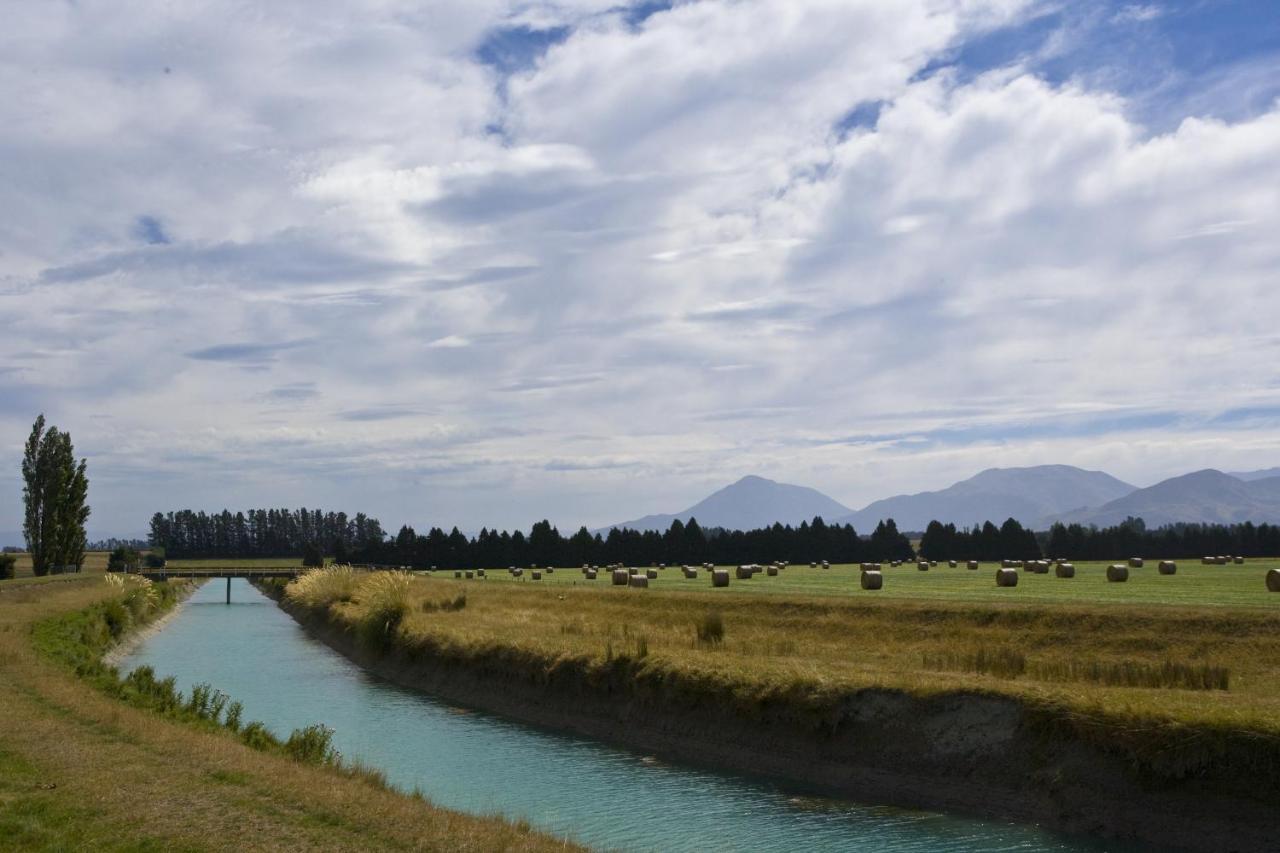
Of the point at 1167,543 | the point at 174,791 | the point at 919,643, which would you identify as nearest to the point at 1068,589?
the point at 919,643

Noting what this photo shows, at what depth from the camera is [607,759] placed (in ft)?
86.3

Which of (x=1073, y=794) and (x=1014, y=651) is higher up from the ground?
(x=1014, y=651)

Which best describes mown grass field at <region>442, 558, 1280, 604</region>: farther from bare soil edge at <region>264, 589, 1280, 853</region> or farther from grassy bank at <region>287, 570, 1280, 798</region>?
bare soil edge at <region>264, 589, 1280, 853</region>

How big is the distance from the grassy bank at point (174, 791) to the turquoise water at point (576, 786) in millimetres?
3510

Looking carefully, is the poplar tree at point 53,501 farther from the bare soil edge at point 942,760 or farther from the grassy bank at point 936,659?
the bare soil edge at point 942,760

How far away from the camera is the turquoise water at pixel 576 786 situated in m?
18.8

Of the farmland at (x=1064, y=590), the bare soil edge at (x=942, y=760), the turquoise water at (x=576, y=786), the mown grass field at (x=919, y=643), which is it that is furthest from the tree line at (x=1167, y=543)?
the turquoise water at (x=576, y=786)

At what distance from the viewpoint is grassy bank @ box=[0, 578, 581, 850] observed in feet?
39.7

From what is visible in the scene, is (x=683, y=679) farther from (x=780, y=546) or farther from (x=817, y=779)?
(x=780, y=546)


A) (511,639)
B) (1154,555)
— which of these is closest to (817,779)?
(511,639)

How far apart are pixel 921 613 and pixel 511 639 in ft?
48.6

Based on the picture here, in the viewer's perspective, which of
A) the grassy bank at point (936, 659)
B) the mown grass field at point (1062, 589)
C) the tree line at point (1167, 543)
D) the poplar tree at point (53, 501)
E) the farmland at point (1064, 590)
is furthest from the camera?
the tree line at point (1167, 543)

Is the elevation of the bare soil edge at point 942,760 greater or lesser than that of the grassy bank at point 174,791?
lesser

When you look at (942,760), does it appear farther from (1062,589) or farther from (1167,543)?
(1167,543)
